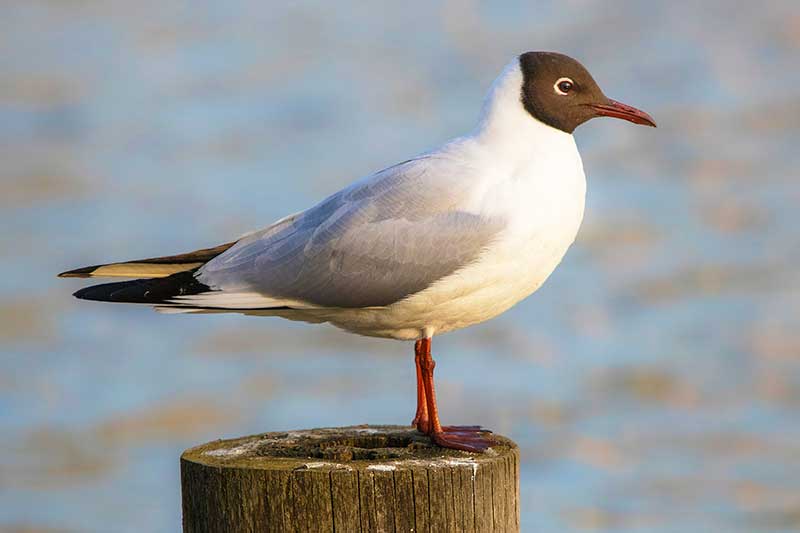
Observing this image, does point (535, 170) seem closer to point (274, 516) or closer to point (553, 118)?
point (553, 118)

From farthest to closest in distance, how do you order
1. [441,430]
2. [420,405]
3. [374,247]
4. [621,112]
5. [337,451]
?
[621,112], [374,247], [420,405], [441,430], [337,451]

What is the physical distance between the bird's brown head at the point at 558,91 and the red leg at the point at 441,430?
1.20 meters

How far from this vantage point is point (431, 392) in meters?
5.34

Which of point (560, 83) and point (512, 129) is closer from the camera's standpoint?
point (512, 129)

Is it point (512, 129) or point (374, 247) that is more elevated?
point (512, 129)

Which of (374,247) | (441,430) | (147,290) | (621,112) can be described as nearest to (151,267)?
(147,290)

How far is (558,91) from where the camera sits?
5.54m

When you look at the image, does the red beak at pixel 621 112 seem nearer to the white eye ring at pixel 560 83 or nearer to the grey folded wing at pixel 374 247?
the white eye ring at pixel 560 83

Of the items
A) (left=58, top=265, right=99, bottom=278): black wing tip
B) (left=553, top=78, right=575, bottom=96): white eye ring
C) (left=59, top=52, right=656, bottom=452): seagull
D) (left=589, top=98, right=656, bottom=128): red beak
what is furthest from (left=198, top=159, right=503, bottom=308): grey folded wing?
(left=589, top=98, right=656, bottom=128): red beak

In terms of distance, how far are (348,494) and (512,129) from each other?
2.16 meters

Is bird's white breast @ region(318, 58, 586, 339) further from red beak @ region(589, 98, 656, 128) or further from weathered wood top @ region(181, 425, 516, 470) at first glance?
weathered wood top @ region(181, 425, 516, 470)

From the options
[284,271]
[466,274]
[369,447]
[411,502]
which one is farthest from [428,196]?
[411,502]

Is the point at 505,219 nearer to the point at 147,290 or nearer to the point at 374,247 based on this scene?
the point at 374,247

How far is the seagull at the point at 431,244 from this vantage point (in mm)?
5105
